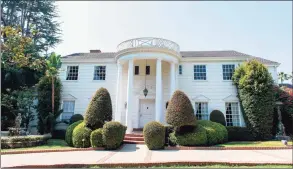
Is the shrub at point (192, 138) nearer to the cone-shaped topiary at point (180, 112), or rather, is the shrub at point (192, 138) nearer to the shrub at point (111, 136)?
the cone-shaped topiary at point (180, 112)

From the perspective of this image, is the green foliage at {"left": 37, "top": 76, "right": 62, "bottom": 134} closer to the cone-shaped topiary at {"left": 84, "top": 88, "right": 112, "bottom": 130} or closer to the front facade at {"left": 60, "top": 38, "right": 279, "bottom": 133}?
the front facade at {"left": 60, "top": 38, "right": 279, "bottom": 133}

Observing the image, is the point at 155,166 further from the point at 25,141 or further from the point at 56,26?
the point at 56,26

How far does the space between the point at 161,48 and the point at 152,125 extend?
22.0 ft

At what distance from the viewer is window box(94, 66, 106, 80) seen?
18791 millimetres

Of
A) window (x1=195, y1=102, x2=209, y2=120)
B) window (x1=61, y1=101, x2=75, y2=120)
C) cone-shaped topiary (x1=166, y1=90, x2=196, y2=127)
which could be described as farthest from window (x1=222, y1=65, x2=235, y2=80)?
window (x1=61, y1=101, x2=75, y2=120)

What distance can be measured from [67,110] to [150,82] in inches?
320

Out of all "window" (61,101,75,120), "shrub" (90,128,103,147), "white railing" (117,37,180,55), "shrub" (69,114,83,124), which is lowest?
"shrub" (90,128,103,147)

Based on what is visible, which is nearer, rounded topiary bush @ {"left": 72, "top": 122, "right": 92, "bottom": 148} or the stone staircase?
rounded topiary bush @ {"left": 72, "top": 122, "right": 92, "bottom": 148}

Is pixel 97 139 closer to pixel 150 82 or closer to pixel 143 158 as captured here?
pixel 143 158

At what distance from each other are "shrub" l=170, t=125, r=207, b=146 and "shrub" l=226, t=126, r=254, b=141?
4652 mm

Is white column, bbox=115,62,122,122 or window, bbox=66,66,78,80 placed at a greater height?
window, bbox=66,66,78,80

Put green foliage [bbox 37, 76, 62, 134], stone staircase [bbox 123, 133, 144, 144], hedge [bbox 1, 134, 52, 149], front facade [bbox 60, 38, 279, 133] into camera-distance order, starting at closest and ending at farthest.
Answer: hedge [bbox 1, 134, 52, 149] → stone staircase [bbox 123, 133, 144, 144] → green foliage [bbox 37, 76, 62, 134] → front facade [bbox 60, 38, 279, 133]

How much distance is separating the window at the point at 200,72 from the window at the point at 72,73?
1129 cm

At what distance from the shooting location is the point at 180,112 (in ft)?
38.8
